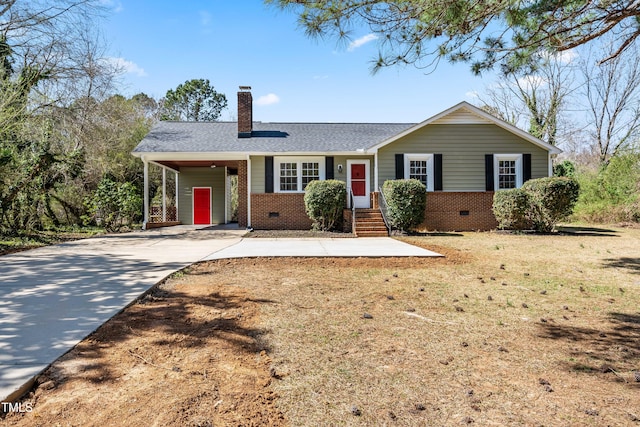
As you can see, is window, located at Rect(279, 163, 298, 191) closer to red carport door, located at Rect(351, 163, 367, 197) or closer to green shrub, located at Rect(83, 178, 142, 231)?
red carport door, located at Rect(351, 163, 367, 197)

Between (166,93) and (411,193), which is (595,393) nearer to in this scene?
(411,193)

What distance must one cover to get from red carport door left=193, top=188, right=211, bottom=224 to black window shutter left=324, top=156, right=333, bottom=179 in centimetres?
705

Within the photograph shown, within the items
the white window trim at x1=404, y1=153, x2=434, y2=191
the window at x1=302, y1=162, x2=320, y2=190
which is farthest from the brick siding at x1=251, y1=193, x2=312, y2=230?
the white window trim at x1=404, y1=153, x2=434, y2=191

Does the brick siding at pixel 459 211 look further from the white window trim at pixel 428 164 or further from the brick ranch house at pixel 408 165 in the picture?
the white window trim at pixel 428 164

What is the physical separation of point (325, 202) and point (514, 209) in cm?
681

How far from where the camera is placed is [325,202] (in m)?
13.1

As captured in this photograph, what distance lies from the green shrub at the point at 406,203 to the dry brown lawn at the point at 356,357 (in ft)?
23.9

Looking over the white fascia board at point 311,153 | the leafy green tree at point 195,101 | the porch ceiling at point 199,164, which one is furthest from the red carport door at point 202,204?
the leafy green tree at point 195,101

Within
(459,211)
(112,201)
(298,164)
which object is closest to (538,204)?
(459,211)

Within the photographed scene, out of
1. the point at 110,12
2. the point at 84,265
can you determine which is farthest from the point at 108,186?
the point at 84,265

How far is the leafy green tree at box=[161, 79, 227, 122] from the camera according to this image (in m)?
36.6

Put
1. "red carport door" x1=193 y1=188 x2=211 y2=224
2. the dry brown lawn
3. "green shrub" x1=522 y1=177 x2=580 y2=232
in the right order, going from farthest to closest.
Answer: "red carport door" x1=193 y1=188 x2=211 y2=224
"green shrub" x1=522 y1=177 x2=580 y2=232
the dry brown lawn

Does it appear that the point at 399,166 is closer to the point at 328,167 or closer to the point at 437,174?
the point at 437,174

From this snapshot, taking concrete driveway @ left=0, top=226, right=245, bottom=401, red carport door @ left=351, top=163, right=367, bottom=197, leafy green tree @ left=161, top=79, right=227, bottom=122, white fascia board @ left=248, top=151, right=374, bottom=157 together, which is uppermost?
leafy green tree @ left=161, top=79, right=227, bottom=122
